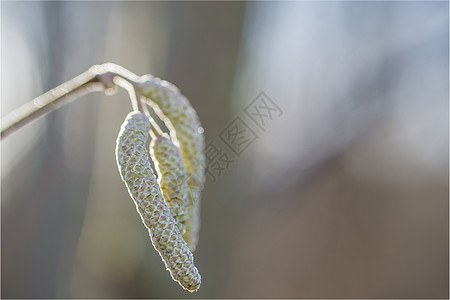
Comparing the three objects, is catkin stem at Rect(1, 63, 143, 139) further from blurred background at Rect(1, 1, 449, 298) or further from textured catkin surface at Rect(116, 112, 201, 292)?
blurred background at Rect(1, 1, 449, 298)

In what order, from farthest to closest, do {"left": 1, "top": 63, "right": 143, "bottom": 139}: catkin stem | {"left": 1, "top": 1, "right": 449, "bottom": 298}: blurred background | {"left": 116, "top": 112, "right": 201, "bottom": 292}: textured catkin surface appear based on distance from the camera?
{"left": 1, "top": 1, "right": 449, "bottom": 298}: blurred background < {"left": 1, "top": 63, "right": 143, "bottom": 139}: catkin stem < {"left": 116, "top": 112, "right": 201, "bottom": 292}: textured catkin surface

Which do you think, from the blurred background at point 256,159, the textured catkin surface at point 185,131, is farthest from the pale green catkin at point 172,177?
the blurred background at point 256,159

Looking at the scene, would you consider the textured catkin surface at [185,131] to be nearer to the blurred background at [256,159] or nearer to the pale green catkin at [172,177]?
the pale green catkin at [172,177]

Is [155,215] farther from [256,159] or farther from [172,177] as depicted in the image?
[256,159]

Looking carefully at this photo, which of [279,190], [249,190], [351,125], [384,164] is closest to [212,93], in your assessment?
[249,190]

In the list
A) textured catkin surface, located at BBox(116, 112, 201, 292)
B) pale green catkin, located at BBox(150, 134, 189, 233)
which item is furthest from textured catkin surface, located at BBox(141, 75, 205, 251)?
textured catkin surface, located at BBox(116, 112, 201, 292)

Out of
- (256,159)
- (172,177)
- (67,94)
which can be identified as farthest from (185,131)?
(256,159)
